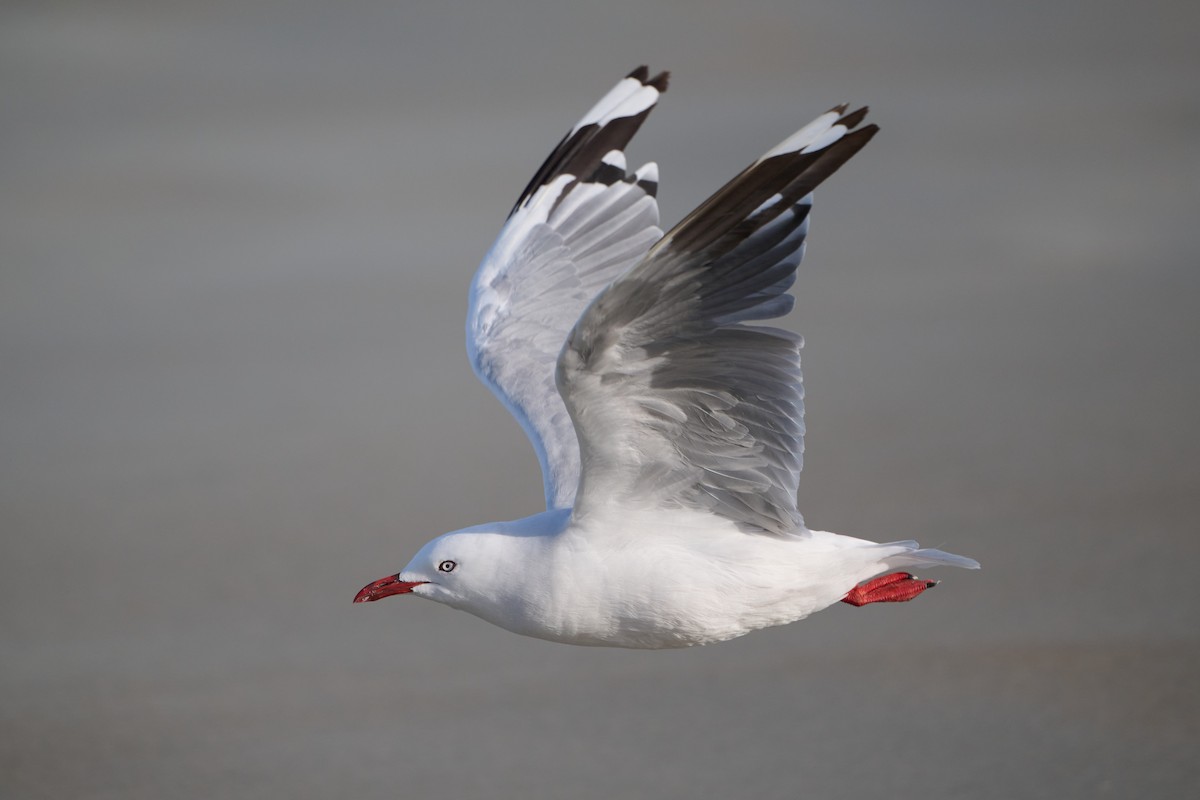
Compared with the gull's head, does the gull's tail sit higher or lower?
lower

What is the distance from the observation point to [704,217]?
313 cm

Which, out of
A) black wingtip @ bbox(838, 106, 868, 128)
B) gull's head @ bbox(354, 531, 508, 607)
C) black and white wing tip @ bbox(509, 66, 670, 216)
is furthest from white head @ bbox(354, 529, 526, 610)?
black and white wing tip @ bbox(509, 66, 670, 216)

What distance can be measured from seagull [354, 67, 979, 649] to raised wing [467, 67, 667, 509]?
16 centimetres

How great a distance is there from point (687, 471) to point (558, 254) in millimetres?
1329

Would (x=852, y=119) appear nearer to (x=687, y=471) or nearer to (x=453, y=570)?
(x=687, y=471)

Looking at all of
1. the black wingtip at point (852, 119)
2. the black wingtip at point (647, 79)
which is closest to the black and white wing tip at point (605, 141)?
the black wingtip at point (647, 79)

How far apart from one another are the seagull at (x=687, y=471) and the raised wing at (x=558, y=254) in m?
0.16

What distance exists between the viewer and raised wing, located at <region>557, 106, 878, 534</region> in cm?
312

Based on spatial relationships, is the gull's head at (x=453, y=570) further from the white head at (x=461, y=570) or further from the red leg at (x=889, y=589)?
the red leg at (x=889, y=589)

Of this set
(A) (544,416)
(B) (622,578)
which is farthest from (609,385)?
(A) (544,416)

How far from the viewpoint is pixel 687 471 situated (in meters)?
3.56

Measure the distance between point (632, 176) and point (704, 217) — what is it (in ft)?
5.72

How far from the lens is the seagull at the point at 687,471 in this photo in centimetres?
316

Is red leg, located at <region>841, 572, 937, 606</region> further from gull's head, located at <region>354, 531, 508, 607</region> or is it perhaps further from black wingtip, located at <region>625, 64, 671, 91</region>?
black wingtip, located at <region>625, 64, 671, 91</region>
